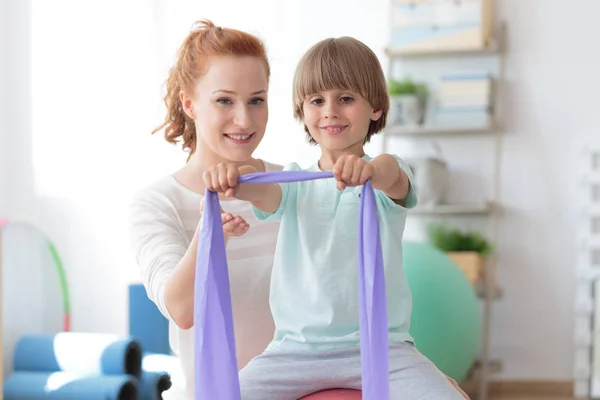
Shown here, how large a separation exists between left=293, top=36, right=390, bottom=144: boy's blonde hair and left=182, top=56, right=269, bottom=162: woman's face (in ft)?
0.42

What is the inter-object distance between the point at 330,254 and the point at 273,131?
10.2 ft

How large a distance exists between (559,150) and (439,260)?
1.23m

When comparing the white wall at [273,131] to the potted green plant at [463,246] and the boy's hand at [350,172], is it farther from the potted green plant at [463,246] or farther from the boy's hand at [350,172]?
the boy's hand at [350,172]

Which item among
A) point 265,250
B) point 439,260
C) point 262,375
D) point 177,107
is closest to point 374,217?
point 262,375

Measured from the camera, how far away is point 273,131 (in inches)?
179

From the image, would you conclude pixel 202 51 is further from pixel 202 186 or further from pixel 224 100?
pixel 202 186

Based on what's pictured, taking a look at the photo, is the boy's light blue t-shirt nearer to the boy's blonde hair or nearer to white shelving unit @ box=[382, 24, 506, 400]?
the boy's blonde hair

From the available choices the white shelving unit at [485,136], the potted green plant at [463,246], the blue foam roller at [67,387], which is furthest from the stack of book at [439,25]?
the blue foam roller at [67,387]

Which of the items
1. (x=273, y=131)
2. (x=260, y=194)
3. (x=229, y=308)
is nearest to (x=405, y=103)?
(x=273, y=131)

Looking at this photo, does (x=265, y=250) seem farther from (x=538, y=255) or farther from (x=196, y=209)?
(x=538, y=255)

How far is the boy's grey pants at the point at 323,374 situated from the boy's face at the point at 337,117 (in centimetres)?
35

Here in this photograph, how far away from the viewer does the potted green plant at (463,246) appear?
4258 mm

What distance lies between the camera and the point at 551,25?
4590 millimetres

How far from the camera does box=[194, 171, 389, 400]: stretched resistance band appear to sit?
1252 millimetres
